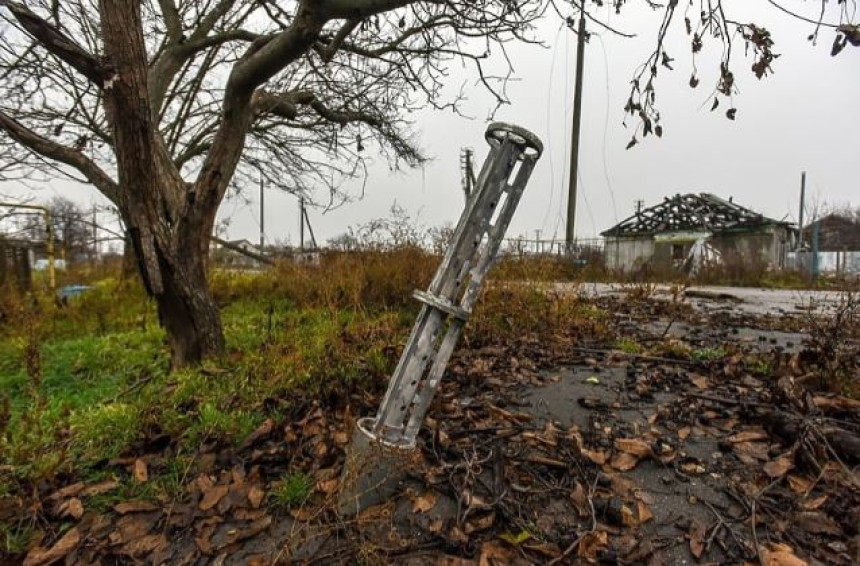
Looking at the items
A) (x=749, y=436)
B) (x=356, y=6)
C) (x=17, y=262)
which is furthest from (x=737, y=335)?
(x=17, y=262)

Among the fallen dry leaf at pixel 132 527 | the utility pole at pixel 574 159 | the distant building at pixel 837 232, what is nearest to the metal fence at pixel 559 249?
the utility pole at pixel 574 159

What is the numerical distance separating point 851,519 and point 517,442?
1.31 metres

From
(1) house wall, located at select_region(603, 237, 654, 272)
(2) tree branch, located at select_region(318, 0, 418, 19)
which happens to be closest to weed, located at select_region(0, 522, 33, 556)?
(2) tree branch, located at select_region(318, 0, 418, 19)

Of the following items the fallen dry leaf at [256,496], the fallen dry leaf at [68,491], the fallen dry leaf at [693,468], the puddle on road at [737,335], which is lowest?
the fallen dry leaf at [68,491]

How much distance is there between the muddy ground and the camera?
5.19ft

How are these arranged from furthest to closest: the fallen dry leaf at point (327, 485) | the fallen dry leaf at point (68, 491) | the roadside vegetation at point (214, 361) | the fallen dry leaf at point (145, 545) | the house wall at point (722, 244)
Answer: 1. the house wall at point (722, 244)
2. the roadside vegetation at point (214, 361)
3. the fallen dry leaf at point (68, 491)
4. the fallen dry leaf at point (327, 485)
5. the fallen dry leaf at point (145, 545)

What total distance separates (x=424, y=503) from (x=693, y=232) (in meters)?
24.2

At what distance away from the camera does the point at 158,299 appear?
11.8 ft

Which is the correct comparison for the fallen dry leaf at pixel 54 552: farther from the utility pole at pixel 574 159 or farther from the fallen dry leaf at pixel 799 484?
the utility pole at pixel 574 159

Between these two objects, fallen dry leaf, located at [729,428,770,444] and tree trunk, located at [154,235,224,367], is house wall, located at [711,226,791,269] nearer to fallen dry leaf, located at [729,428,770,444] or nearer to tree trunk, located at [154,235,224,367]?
fallen dry leaf, located at [729,428,770,444]

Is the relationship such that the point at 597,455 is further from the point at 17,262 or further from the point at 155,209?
the point at 17,262

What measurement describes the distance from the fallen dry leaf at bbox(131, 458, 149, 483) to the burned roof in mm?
24758

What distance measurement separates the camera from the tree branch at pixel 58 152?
2.91 meters

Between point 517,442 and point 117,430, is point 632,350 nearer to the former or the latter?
point 517,442
